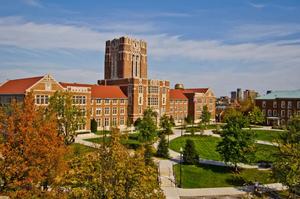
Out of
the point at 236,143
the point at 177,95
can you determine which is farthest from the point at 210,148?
the point at 177,95

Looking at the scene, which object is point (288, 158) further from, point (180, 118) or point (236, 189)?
point (180, 118)

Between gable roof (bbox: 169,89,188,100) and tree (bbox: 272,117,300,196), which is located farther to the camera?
gable roof (bbox: 169,89,188,100)

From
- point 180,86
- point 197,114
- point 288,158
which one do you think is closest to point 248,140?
point 288,158

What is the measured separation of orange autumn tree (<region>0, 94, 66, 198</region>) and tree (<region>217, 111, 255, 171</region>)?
18.5 metres

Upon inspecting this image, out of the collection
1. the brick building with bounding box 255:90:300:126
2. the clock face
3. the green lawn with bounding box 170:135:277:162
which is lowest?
the green lawn with bounding box 170:135:277:162

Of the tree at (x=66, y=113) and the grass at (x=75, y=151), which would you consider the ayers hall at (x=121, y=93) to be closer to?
the tree at (x=66, y=113)

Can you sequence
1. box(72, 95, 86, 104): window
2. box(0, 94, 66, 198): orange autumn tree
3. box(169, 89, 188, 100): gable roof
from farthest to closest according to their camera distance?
1. box(169, 89, 188, 100): gable roof
2. box(72, 95, 86, 104): window
3. box(0, 94, 66, 198): orange autumn tree

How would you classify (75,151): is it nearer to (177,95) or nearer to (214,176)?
(214,176)

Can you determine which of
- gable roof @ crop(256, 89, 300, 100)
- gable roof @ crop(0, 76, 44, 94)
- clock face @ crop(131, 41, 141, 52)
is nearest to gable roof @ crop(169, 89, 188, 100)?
clock face @ crop(131, 41, 141, 52)

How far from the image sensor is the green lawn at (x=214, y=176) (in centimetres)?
3028

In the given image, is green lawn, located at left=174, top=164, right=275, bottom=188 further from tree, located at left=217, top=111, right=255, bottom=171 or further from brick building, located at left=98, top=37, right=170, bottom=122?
brick building, located at left=98, top=37, right=170, bottom=122

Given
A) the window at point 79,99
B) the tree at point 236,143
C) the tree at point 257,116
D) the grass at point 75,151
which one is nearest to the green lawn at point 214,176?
the tree at point 236,143

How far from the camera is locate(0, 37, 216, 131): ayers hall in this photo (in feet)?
163

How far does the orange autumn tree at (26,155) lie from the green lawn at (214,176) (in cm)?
1424
